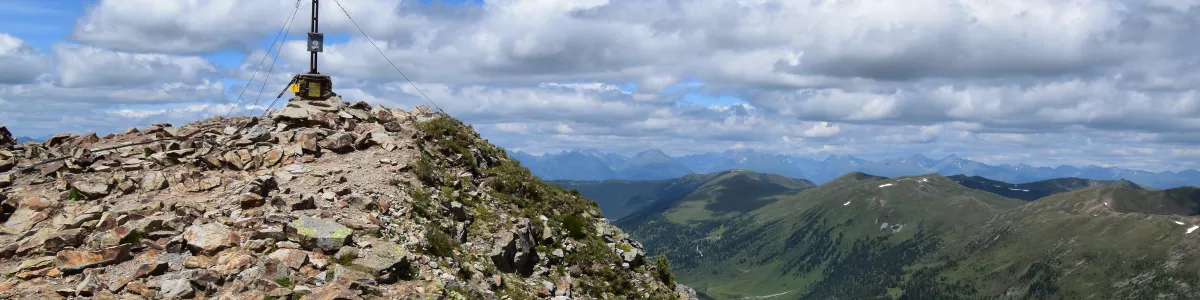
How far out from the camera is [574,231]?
34438mm

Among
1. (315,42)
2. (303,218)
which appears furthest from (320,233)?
(315,42)

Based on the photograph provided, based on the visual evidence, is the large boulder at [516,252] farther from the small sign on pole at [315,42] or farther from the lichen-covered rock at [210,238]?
the small sign on pole at [315,42]

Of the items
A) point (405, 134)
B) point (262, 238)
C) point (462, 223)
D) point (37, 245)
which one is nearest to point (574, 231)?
point (462, 223)

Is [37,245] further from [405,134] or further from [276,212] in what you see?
[405,134]

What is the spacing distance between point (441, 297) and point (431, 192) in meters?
9.56

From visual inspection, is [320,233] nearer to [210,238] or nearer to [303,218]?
[303,218]

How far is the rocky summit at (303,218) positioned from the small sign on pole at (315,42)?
3.17m

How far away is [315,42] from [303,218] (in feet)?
67.0

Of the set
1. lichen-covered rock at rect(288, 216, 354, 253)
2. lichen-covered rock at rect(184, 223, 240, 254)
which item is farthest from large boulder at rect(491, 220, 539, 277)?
lichen-covered rock at rect(184, 223, 240, 254)

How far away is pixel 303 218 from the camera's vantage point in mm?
23562

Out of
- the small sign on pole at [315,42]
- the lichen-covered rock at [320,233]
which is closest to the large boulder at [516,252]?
the lichen-covered rock at [320,233]

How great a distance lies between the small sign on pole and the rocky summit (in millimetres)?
3170

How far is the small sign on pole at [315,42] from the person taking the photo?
4078 cm

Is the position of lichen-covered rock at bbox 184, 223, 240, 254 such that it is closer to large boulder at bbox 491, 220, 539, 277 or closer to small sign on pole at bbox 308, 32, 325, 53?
large boulder at bbox 491, 220, 539, 277
